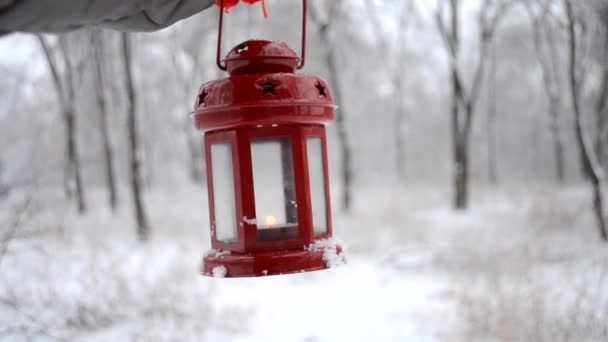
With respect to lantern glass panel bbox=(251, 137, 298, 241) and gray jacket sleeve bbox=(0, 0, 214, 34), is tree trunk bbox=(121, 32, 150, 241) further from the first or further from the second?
gray jacket sleeve bbox=(0, 0, 214, 34)

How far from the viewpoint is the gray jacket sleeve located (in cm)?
146

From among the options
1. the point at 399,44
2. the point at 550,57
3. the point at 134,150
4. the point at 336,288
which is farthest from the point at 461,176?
the point at 550,57

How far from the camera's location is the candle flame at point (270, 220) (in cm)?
232

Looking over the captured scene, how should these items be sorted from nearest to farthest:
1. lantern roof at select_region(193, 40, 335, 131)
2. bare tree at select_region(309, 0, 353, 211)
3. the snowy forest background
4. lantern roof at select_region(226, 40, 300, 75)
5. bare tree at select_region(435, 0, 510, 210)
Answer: lantern roof at select_region(193, 40, 335, 131) < lantern roof at select_region(226, 40, 300, 75) < the snowy forest background < bare tree at select_region(435, 0, 510, 210) < bare tree at select_region(309, 0, 353, 211)

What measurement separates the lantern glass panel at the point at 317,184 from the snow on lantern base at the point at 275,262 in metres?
0.16

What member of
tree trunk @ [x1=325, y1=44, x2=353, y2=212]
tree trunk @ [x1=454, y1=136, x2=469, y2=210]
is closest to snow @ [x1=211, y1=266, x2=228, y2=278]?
tree trunk @ [x1=325, y1=44, x2=353, y2=212]

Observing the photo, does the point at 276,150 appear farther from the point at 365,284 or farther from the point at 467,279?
the point at 365,284

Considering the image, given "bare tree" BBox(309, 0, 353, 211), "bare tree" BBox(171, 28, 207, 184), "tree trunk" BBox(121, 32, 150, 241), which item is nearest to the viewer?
"tree trunk" BBox(121, 32, 150, 241)

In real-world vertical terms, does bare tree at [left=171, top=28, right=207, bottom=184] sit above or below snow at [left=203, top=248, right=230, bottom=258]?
above

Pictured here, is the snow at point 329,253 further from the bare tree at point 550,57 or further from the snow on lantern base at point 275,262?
the bare tree at point 550,57

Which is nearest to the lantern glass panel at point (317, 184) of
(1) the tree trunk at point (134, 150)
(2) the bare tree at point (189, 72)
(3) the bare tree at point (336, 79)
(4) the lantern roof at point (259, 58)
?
(4) the lantern roof at point (259, 58)

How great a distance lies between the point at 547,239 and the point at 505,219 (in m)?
2.38

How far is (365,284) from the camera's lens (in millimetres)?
7223

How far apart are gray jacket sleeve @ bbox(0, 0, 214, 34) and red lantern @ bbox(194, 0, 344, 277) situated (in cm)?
36
